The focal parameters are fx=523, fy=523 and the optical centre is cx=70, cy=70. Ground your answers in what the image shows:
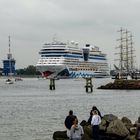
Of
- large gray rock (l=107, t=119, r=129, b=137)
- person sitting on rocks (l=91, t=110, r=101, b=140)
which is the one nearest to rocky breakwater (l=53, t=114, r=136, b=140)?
large gray rock (l=107, t=119, r=129, b=137)

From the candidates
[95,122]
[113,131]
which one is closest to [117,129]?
[113,131]

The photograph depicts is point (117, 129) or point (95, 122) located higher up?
point (95, 122)

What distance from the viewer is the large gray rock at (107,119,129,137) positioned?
2325 centimetres

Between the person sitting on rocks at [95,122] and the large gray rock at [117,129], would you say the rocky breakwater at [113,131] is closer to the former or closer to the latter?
the large gray rock at [117,129]

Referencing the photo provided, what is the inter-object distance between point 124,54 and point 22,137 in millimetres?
161741

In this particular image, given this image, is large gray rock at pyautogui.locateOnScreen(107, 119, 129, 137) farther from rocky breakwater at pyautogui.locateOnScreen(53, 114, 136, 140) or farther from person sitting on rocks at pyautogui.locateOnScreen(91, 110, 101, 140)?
person sitting on rocks at pyautogui.locateOnScreen(91, 110, 101, 140)

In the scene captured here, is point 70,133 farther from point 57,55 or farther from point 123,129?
point 57,55

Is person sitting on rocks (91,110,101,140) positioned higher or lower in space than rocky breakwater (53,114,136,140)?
higher

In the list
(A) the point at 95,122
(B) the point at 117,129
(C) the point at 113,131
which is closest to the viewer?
(A) the point at 95,122

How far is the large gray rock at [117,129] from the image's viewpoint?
23250 mm

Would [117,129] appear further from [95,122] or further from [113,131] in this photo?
[95,122]

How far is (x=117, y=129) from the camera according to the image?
23422mm

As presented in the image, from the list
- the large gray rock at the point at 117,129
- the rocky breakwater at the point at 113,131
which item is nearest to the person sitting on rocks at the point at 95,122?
the rocky breakwater at the point at 113,131

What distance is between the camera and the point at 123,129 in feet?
76.8
